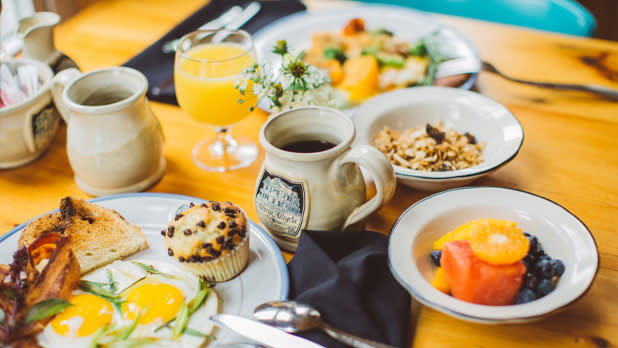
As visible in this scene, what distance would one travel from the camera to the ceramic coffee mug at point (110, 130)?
3.67 feet

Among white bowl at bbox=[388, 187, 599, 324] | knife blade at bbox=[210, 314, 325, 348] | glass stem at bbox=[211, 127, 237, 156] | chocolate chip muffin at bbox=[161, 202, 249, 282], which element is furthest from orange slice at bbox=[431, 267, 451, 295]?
glass stem at bbox=[211, 127, 237, 156]

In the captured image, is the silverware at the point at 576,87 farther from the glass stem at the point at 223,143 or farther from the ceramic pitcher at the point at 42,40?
the ceramic pitcher at the point at 42,40

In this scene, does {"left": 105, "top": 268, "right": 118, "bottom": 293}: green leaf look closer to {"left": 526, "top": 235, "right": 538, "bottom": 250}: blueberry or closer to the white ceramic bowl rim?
the white ceramic bowl rim

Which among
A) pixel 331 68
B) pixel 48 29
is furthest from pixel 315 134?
pixel 48 29

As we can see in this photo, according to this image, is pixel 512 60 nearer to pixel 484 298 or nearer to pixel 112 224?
pixel 484 298

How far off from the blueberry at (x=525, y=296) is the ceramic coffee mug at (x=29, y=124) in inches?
47.2

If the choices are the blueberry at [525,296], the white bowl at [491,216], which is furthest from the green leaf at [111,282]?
the blueberry at [525,296]

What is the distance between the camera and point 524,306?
792 millimetres

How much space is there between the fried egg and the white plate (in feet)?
3.44

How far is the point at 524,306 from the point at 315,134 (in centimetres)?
52

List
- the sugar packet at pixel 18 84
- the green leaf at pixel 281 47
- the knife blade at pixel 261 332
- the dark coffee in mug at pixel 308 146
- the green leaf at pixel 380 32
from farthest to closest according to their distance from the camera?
the green leaf at pixel 380 32, the sugar packet at pixel 18 84, the green leaf at pixel 281 47, the dark coffee in mug at pixel 308 146, the knife blade at pixel 261 332

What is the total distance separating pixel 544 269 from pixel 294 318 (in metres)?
0.44

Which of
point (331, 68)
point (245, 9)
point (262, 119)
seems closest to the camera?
point (262, 119)

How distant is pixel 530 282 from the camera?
84cm
